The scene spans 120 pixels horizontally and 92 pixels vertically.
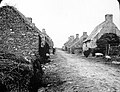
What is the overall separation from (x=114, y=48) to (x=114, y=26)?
646 centimetres

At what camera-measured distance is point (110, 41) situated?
25.2 metres

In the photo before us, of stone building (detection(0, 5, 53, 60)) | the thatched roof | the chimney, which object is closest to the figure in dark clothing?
stone building (detection(0, 5, 53, 60))

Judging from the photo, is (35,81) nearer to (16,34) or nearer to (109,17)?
(16,34)

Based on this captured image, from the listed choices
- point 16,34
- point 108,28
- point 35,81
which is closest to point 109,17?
point 108,28

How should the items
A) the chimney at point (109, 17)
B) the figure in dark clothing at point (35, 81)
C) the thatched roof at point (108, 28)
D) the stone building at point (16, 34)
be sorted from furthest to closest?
the chimney at point (109, 17) < the thatched roof at point (108, 28) < the stone building at point (16, 34) < the figure in dark clothing at point (35, 81)

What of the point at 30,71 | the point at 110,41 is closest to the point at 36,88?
the point at 30,71

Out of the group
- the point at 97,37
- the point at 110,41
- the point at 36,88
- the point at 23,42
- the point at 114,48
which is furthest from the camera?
the point at 97,37

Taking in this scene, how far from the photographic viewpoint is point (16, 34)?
12.3 metres

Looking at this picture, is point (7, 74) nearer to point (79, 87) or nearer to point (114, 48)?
point (79, 87)

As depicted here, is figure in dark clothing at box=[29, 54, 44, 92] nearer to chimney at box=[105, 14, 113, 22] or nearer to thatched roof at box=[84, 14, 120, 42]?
thatched roof at box=[84, 14, 120, 42]

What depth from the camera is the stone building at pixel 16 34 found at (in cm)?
1211

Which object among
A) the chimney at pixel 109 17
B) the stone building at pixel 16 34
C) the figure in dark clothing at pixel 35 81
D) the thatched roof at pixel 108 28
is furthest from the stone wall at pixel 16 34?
the chimney at pixel 109 17

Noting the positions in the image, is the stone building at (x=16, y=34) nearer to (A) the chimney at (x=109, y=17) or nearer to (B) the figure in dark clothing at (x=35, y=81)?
(B) the figure in dark clothing at (x=35, y=81)

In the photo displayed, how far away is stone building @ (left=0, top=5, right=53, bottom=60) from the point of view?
12109mm
